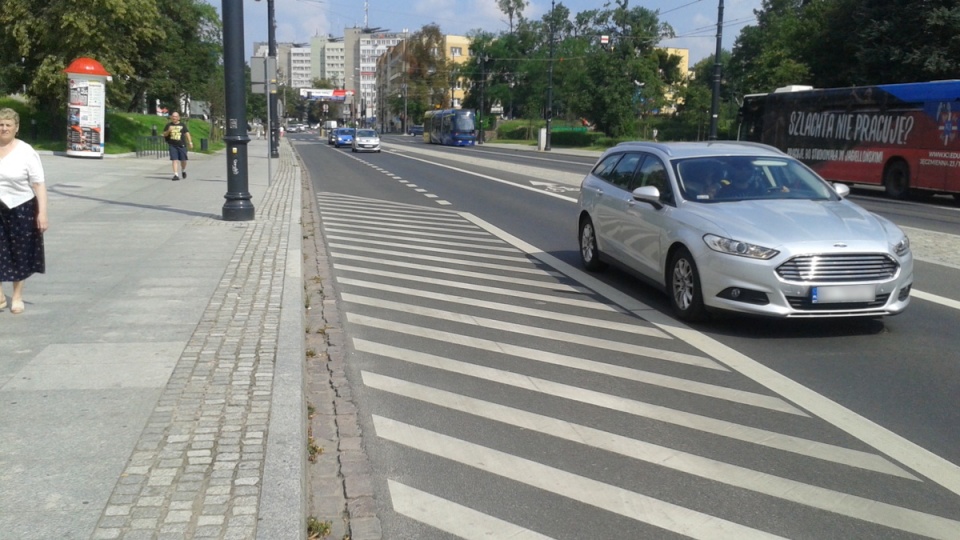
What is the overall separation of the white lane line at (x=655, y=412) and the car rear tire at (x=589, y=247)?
4.20 meters

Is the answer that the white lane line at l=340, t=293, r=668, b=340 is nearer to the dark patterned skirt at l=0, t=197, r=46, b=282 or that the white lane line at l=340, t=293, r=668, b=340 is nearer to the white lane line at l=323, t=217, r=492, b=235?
the dark patterned skirt at l=0, t=197, r=46, b=282

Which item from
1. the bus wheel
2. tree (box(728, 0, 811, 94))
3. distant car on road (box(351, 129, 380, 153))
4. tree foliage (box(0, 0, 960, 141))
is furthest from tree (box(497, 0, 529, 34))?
the bus wheel

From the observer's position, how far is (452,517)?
4.41 metres

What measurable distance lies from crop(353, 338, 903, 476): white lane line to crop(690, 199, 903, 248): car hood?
2340mm

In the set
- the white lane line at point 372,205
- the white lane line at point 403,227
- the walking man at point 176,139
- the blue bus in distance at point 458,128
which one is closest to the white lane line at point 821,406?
the white lane line at point 403,227

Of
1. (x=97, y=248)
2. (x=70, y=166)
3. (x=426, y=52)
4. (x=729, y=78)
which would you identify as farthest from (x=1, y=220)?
(x=426, y=52)

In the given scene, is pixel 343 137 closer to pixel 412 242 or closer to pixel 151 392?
pixel 412 242

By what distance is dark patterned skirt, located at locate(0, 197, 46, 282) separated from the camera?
773cm

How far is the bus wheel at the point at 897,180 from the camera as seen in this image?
23.9 metres

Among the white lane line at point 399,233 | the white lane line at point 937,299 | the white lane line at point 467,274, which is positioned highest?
the white lane line at point 937,299

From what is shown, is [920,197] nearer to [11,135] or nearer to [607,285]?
[607,285]

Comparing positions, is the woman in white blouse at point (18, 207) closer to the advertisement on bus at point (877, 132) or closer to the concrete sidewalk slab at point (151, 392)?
the concrete sidewalk slab at point (151, 392)

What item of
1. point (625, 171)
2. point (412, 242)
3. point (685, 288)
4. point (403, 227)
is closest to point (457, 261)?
point (412, 242)

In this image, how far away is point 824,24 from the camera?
51.8 meters
